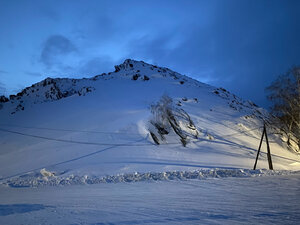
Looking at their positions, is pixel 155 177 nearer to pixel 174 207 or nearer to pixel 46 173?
pixel 174 207

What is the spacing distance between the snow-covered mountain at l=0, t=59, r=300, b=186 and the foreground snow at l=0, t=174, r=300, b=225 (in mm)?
6037

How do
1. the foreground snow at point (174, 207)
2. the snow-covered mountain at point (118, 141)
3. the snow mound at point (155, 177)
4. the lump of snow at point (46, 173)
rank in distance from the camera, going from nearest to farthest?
the foreground snow at point (174, 207)
the snow mound at point (155, 177)
the lump of snow at point (46, 173)
the snow-covered mountain at point (118, 141)

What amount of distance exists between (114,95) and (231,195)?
115 ft

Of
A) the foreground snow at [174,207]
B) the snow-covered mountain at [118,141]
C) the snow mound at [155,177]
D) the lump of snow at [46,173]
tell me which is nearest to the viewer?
the foreground snow at [174,207]

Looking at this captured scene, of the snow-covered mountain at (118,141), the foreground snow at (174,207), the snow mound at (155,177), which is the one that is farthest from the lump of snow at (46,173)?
the foreground snow at (174,207)

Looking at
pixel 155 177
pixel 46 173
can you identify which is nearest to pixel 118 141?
pixel 46 173

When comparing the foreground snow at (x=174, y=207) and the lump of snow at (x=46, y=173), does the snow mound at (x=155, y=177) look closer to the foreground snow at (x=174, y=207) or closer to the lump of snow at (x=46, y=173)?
the lump of snow at (x=46, y=173)

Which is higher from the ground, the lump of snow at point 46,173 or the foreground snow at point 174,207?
the foreground snow at point 174,207

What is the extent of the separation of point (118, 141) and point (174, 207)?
552 inches

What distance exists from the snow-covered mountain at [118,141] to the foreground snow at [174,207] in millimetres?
6037

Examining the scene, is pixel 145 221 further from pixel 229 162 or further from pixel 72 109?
pixel 72 109

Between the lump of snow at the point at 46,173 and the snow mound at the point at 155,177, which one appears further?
the lump of snow at the point at 46,173

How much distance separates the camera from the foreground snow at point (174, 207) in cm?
426

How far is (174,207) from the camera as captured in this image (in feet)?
16.9
